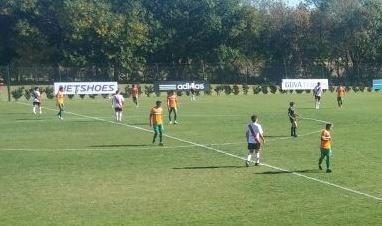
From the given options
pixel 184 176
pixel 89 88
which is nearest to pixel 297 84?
pixel 89 88

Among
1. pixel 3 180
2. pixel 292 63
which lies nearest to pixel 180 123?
pixel 3 180

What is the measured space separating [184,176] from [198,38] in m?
73.6

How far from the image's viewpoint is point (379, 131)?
114ft

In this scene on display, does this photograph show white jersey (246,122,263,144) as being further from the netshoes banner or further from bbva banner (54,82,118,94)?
the netshoes banner

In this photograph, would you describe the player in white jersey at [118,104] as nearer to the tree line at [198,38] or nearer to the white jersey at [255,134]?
the white jersey at [255,134]

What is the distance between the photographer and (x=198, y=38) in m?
94.6

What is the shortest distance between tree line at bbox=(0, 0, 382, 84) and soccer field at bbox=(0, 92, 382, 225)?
46.4 meters

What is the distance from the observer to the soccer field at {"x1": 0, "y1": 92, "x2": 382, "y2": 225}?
16656 mm

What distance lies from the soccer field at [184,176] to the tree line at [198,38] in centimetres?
4641

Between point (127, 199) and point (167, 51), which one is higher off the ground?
point (167, 51)

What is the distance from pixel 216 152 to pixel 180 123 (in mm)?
12025

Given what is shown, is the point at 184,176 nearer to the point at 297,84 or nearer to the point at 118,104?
the point at 118,104

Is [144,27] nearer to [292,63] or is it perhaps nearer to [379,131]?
[292,63]

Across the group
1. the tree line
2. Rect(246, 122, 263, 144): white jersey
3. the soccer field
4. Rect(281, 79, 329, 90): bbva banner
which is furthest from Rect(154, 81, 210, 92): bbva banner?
Rect(246, 122, 263, 144): white jersey
